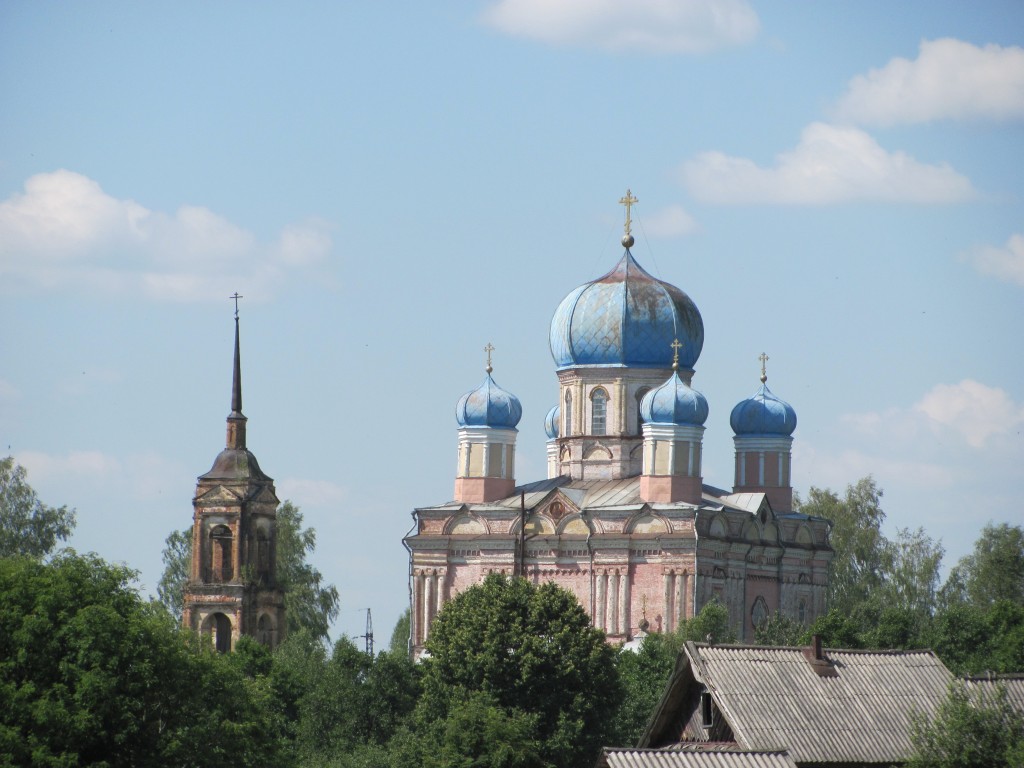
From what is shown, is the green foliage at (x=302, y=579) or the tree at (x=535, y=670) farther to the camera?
the green foliage at (x=302, y=579)

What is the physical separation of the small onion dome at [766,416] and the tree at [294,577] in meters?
14.5

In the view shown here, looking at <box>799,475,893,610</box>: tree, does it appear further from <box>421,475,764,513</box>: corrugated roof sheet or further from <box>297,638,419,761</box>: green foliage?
<box>297,638,419,761</box>: green foliage

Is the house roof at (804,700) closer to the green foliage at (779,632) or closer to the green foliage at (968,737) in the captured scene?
the green foliage at (968,737)

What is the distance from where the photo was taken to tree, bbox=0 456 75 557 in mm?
64812

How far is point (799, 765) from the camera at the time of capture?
2902 cm

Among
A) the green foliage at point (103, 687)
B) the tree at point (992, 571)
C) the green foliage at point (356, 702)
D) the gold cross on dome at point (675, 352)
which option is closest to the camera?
the green foliage at point (103, 687)

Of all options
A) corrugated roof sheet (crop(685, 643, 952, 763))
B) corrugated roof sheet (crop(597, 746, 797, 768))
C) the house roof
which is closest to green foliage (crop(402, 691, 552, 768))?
the house roof

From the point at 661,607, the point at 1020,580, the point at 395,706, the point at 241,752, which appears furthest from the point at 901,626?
the point at 1020,580

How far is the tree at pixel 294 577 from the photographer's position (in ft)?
218

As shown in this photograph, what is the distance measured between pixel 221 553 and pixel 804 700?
87.8 feet

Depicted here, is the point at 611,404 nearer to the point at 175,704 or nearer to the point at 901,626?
the point at 901,626

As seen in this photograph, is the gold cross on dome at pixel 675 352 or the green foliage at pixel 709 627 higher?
the gold cross on dome at pixel 675 352

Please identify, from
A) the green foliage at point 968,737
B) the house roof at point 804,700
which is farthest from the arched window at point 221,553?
the green foliage at point 968,737

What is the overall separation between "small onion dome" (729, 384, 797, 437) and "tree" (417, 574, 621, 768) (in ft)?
51.0
